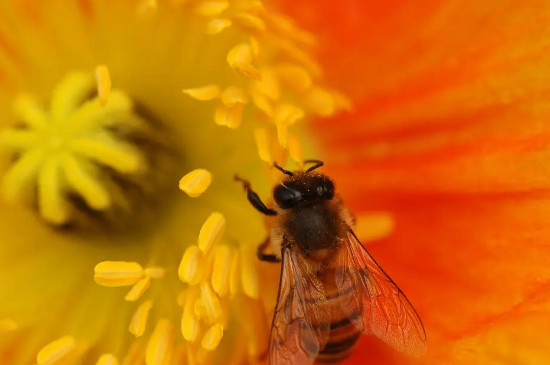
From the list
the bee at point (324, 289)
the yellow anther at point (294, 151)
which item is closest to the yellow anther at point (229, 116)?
the yellow anther at point (294, 151)

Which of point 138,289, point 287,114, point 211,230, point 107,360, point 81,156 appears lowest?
point 107,360

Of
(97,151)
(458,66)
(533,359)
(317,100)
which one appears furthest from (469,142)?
(97,151)

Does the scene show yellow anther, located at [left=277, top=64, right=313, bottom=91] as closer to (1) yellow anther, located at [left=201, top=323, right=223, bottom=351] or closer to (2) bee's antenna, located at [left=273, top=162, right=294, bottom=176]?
(2) bee's antenna, located at [left=273, top=162, right=294, bottom=176]

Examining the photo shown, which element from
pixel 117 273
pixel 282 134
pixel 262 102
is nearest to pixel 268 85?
pixel 262 102

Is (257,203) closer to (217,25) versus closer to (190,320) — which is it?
(190,320)

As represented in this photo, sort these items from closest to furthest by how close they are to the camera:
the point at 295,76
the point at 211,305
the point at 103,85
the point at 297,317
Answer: the point at 297,317
the point at 211,305
the point at 103,85
the point at 295,76
